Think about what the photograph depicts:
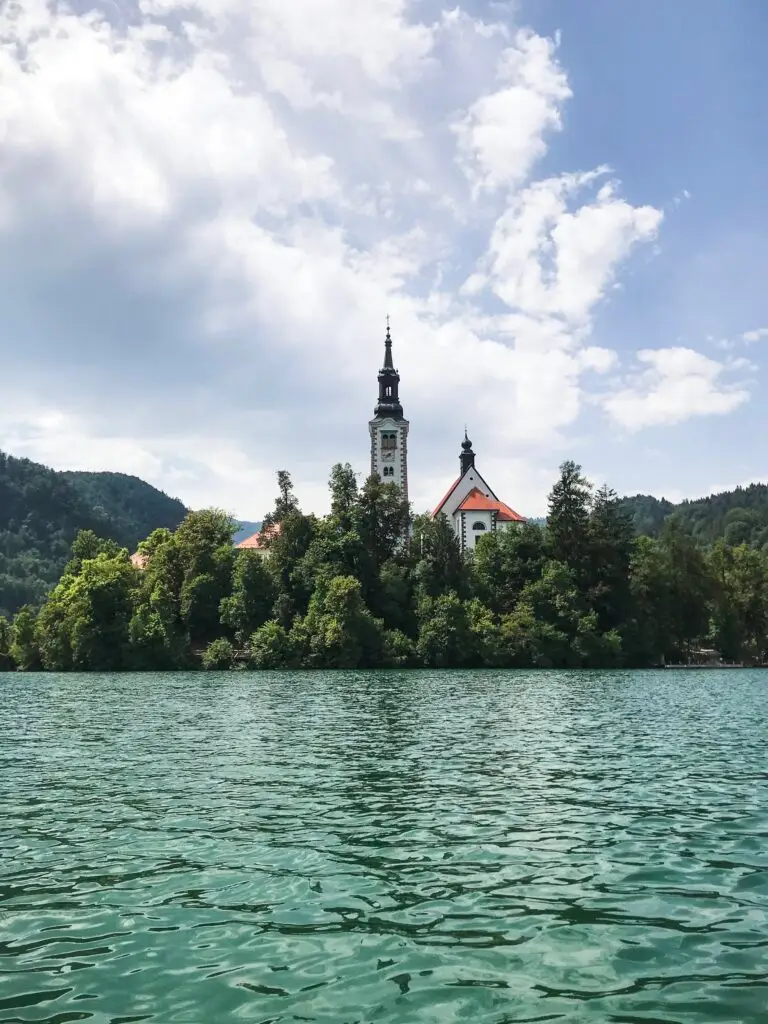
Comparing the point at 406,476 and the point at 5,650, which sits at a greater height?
the point at 406,476

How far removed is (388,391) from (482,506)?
23.5m

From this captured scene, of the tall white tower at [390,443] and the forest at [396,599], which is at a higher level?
the tall white tower at [390,443]

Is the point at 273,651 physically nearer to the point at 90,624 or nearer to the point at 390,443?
the point at 90,624

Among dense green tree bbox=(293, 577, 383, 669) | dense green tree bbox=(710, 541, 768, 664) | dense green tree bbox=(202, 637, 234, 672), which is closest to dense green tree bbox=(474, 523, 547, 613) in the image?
dense green tree bbox=(293, 577, 383, 669)

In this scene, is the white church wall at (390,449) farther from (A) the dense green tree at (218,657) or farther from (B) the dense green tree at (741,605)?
(A) the dense green tree at (218,657)

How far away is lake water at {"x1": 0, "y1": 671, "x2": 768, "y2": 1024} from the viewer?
335 inches

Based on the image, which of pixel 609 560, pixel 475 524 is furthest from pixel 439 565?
pixel 475 524

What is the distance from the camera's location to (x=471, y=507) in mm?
134375

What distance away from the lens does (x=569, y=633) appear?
3807 inches

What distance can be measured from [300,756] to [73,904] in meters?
13.7

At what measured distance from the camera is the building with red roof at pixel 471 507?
133 m

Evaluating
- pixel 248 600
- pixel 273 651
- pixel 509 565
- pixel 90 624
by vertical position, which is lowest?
pixel 273 651

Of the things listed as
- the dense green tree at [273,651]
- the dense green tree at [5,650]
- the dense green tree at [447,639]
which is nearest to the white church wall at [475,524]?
the dense green tree at [447,639]

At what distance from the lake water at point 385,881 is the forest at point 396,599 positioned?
6723 centimetres
